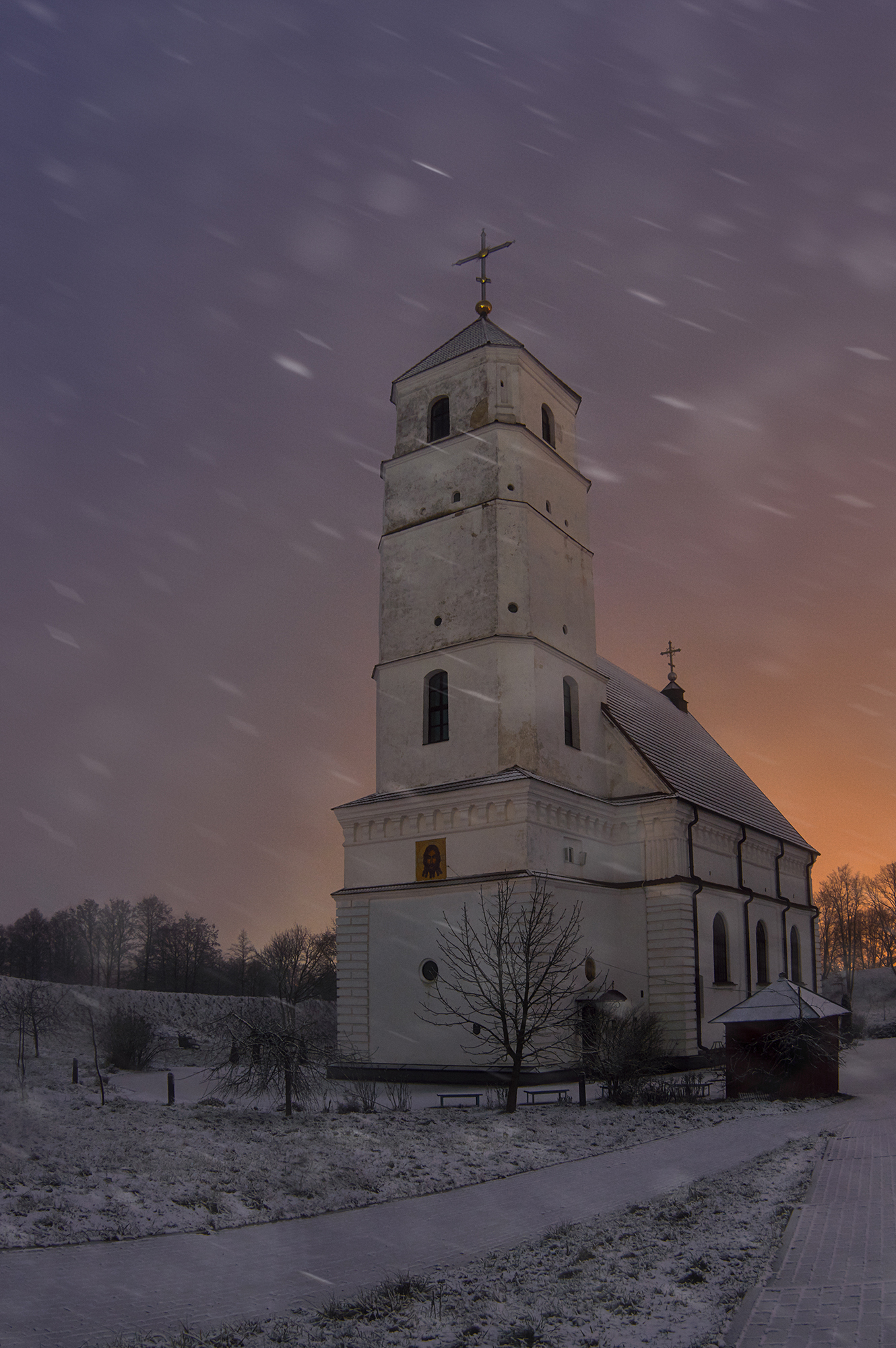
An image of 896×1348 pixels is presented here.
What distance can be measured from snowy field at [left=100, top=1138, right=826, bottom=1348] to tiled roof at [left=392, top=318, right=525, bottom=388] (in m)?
27.4

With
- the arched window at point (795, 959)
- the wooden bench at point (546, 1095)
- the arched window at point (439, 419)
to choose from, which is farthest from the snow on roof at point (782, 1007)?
the arched window at point (439, 419)

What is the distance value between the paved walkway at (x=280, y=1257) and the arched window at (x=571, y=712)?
58.1ft

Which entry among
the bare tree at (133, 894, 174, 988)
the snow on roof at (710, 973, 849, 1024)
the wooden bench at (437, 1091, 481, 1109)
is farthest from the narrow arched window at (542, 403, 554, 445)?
the bare tree at (133, 894, 174, 988)

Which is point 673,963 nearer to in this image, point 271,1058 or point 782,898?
point 782,898

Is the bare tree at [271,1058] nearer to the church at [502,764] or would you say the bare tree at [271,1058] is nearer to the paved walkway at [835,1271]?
the paved walkway at [835,1271]

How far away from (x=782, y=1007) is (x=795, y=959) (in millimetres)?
20953

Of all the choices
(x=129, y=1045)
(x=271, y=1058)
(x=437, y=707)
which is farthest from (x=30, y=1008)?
(x=271, y=1058)

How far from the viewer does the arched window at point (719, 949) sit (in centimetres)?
3164

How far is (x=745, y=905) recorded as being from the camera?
3462 cm

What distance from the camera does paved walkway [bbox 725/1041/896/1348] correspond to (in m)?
5.72

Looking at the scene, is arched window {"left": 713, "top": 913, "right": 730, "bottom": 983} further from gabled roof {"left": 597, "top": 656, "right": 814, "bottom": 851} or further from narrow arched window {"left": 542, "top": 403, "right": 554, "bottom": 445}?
narrow arched window {"left": 542, "top": 403, "right": 554, "bottom": 445}

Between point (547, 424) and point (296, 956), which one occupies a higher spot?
point (547, 424)

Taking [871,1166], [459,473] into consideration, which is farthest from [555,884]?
[871,1166]

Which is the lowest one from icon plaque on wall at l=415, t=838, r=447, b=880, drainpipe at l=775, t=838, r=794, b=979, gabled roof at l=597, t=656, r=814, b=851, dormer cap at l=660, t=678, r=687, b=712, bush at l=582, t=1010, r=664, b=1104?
bush at l=582, t=1010, r=664, b=1104
